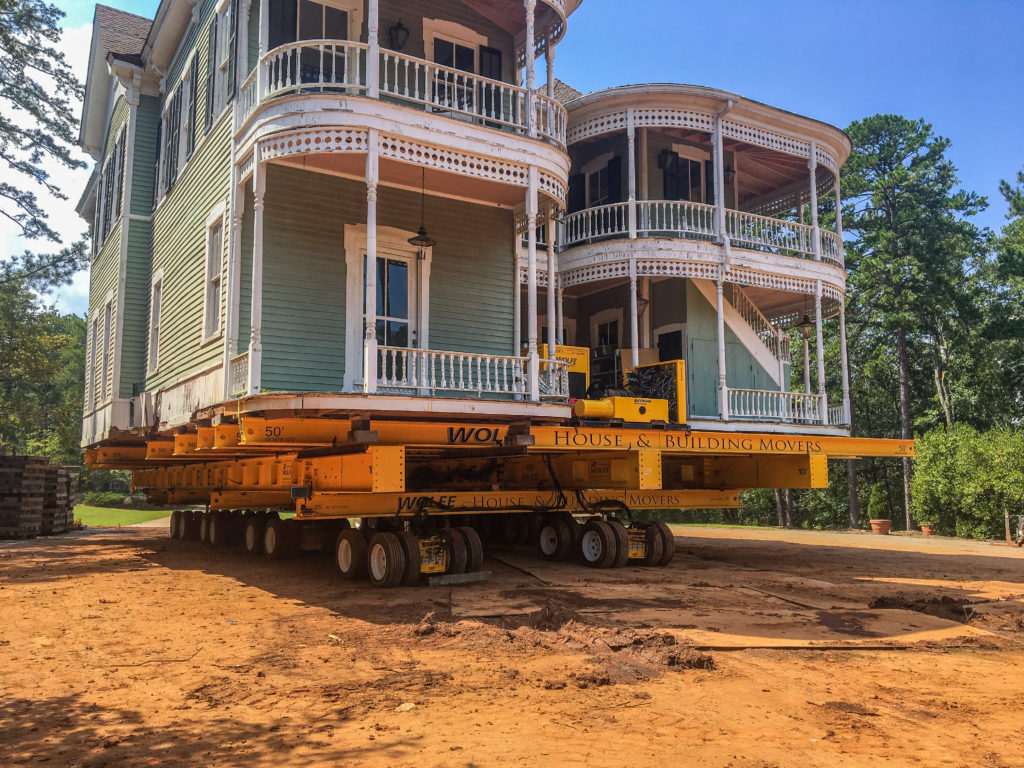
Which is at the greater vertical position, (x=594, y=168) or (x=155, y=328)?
(x=594, y=168)

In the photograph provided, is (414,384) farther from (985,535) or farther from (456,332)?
(985,535)

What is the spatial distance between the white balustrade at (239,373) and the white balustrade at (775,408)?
9.60 meters

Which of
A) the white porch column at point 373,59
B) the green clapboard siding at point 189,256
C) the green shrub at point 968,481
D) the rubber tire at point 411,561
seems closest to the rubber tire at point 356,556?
the rubber tire at point 411,561

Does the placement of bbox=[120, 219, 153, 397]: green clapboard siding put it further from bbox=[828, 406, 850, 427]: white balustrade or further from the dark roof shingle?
bbox=[828, 406, 850, 427]: white balustrade

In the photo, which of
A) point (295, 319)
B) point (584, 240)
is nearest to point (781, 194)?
point (584, 240)

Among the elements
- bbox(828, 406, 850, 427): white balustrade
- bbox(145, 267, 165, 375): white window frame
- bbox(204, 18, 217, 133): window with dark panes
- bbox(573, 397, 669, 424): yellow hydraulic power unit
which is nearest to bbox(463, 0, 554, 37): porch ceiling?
bbox(204, 18, 217, 133): window with dark panes

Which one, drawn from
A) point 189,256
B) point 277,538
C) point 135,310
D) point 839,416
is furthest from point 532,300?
point 135,310

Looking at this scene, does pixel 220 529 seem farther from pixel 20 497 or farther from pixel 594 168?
pixel 594 168

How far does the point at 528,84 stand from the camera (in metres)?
12.1

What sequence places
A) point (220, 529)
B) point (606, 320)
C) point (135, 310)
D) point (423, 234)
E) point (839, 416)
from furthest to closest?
point (606, 320)
point (220, 529)
point (135, 310)
point (839, 416)
point (423, 234)

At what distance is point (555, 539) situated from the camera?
14.2m

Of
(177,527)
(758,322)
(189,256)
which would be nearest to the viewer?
(189,256)

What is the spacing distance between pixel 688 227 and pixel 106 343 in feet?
46.1

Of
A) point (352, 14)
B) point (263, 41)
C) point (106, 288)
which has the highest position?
point (352, 14)
